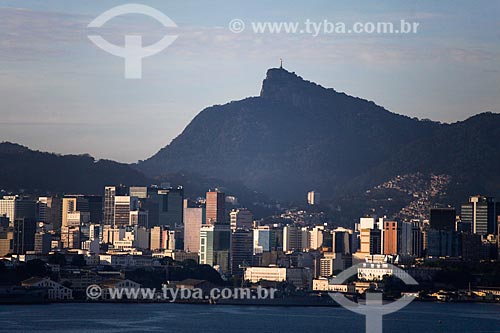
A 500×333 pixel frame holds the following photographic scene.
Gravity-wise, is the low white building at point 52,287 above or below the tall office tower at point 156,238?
below

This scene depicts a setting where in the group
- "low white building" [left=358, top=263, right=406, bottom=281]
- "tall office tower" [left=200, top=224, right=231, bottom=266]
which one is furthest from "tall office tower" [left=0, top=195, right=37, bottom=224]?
"low white building" [left=358, top=263, right=406, bottom=281]

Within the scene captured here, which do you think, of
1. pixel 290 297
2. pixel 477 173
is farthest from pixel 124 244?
pixel 477 173

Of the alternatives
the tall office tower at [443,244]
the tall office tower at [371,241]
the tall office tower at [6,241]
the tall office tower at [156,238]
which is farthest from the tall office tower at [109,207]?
the tall office tower at [443,244]

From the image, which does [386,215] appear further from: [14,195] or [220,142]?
[220,142]

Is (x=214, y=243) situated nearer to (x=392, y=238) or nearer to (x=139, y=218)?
(x=392, y=238)

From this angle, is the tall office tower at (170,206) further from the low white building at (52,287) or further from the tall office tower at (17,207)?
the low white building at (52,287)

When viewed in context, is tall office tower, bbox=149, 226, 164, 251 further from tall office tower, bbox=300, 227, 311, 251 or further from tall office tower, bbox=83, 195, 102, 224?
tall office tower, bbox=83, 195, 102, 224

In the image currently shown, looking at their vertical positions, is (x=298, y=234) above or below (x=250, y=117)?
below
